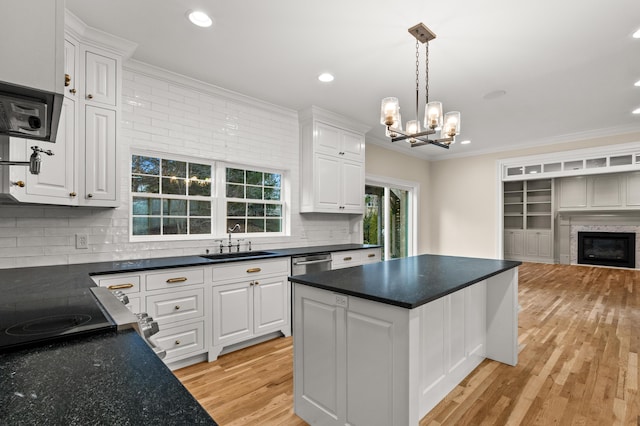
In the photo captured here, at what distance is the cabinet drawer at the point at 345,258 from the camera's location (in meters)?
3.85

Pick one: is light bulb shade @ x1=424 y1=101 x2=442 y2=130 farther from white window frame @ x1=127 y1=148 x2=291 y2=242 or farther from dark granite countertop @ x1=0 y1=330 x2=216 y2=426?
dark granite countertop @ x1=0 y1=330 x2=216 y2=426

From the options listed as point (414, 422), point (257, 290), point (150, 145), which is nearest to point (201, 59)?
point (150, 145)

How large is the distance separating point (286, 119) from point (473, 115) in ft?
8.72

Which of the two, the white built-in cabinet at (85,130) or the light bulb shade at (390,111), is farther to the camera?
the light bulb shade at (390,111)

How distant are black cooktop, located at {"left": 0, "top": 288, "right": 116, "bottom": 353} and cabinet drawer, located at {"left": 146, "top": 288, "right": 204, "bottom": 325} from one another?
1089 millimetres

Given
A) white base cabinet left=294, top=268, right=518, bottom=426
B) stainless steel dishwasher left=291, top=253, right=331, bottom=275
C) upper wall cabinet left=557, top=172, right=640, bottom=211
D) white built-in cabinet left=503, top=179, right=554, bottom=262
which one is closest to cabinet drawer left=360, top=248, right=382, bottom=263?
stainless steel dishwasher left=291, top=253, right=331, bottom=275

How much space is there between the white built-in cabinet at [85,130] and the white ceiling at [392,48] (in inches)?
7.5

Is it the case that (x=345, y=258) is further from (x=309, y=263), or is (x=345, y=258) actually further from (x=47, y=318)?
(x=47, y=318)

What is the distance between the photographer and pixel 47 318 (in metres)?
1.10

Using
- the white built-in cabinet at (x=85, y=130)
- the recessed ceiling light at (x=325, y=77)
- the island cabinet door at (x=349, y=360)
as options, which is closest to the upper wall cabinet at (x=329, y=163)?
the recessed ceiling light at (x=325, y=77)

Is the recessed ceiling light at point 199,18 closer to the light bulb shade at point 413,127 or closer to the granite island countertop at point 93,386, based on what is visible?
the light bulb shade at point 413,127

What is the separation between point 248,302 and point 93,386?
8.06 ft

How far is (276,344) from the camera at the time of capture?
3229mm

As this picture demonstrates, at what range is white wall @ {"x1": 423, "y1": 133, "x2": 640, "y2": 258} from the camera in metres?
6.50
